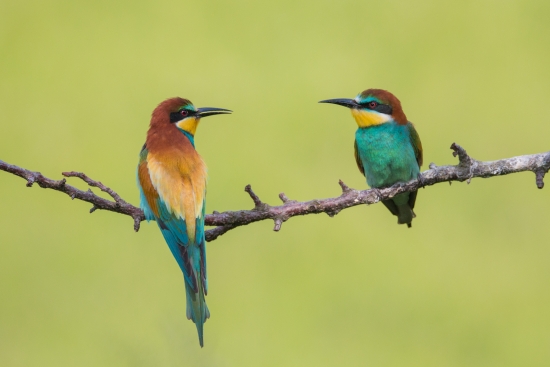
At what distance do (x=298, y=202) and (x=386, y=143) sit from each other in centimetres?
60

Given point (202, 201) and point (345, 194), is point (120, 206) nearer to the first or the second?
point (202, 201)

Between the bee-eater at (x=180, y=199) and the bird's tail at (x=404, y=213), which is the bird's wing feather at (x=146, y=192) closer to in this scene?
the bee-eater at (x=180, y=199)

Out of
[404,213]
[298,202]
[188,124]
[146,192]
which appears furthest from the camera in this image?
[404,213]

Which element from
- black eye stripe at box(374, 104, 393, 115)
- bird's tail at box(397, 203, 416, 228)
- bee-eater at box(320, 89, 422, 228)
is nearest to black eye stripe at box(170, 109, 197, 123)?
bee-eater at box(320, 89, 422, 228)

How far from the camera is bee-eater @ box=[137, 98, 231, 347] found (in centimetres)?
Result: 125

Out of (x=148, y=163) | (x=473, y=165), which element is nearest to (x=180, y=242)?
(x=148, y=163)

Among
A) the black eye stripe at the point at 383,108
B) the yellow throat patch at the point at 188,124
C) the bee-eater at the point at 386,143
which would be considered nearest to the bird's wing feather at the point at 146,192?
the yellow throat patch at the point at 188,124

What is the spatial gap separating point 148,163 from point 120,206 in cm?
Answer: 19

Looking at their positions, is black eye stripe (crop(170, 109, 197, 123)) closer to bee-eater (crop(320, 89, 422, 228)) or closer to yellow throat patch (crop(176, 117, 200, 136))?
yellow throat patch (crop(176, 117, 200, 136))

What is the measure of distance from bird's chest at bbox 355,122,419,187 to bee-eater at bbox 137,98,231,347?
52cm

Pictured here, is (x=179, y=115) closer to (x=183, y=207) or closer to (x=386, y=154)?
(x=183, y=207)

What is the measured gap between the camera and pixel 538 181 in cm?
125

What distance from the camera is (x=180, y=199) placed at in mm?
1285

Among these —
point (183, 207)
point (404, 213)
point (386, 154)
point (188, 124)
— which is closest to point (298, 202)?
point (183, 207)
